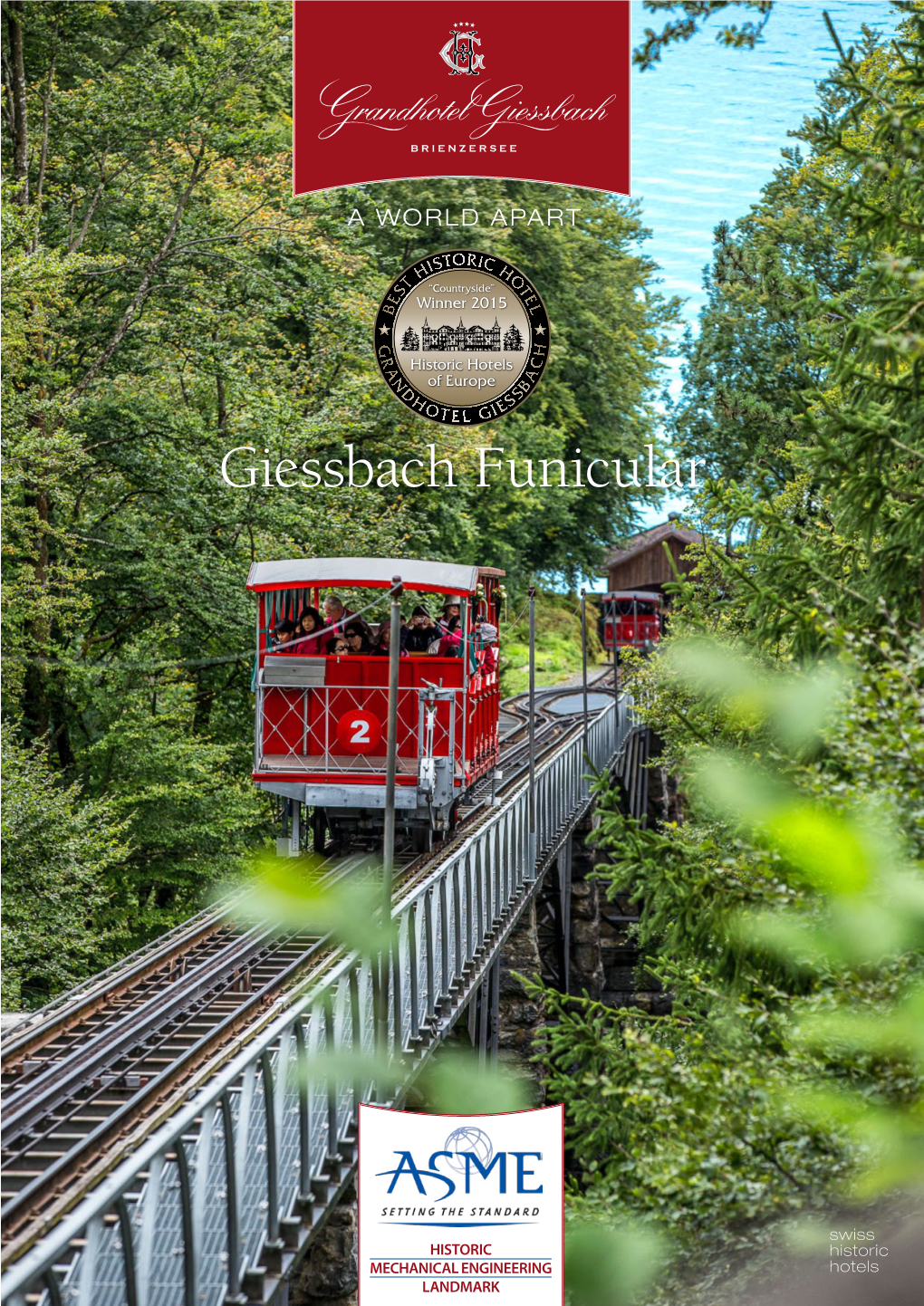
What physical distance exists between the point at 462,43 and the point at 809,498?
26.4 ft

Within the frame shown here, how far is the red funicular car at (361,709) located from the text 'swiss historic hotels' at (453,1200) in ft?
24.0

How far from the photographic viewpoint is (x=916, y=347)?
627 centimetres

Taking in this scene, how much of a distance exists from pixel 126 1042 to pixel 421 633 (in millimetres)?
7189

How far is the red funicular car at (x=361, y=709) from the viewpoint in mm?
15891

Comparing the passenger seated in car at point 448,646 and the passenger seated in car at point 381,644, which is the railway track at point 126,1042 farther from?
the passenger seated in car at point 448,646

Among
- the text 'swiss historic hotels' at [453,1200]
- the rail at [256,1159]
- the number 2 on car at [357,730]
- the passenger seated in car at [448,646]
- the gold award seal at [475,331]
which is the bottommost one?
the text 'swiss historic hotels' at [453,1200]

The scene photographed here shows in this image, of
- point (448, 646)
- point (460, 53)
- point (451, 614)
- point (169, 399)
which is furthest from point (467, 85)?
point (169, 399)

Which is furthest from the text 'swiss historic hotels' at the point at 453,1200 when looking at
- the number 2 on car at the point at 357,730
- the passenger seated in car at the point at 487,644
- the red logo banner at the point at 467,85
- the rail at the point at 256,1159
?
the passenger seated in car at the point at 487,644

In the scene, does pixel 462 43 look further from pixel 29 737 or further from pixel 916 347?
pixel 29 737

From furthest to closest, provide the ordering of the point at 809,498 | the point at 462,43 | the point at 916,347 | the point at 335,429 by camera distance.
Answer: the point at 809,498
the point at 335,429
the point at 462,43
the point at 916,347

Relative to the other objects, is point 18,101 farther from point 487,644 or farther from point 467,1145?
point 467,1145

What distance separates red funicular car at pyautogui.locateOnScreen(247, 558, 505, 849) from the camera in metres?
15.9

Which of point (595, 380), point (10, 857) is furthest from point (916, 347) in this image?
point (10, 857)

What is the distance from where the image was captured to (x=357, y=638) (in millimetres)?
16688
